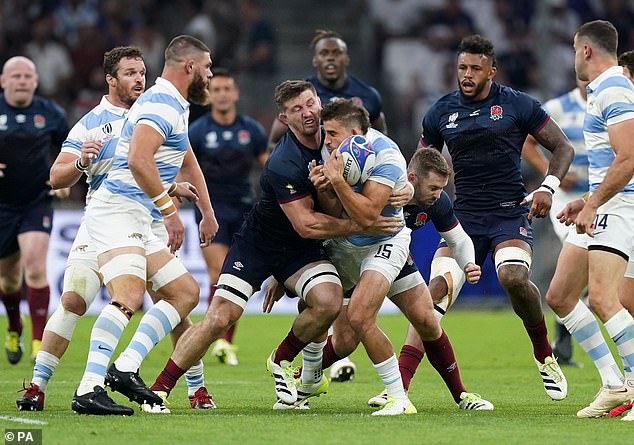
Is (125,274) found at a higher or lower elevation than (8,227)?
higher

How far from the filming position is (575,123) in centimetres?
1316

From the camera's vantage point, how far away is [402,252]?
8648 mm

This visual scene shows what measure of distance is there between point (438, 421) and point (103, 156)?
3080mm

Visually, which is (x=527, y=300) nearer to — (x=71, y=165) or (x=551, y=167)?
(x=551, y=167)

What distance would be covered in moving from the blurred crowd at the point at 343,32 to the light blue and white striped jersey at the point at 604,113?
1228 cm

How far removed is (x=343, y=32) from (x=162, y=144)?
706 inches

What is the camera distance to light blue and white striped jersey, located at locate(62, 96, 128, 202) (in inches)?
350

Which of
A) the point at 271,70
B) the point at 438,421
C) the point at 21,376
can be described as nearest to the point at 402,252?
the point at 438,421

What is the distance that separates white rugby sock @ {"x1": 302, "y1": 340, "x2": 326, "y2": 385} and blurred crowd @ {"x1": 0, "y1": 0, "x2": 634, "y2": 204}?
41.0ft

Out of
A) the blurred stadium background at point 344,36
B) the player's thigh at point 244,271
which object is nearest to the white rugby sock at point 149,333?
the player's thigh at point 244,271

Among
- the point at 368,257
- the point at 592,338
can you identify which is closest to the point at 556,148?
the point at 592,338

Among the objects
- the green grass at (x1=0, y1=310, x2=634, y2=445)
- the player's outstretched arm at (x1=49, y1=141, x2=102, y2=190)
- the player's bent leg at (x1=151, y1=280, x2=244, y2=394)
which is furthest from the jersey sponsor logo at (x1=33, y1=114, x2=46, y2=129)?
the player's bent leg at (x1=151, y1=280, x2=244, y2=394)

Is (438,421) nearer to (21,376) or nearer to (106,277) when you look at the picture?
(106,277)

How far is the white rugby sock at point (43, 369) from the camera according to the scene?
8.66m
